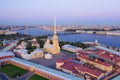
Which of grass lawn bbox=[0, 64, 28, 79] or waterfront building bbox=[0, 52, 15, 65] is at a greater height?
waterfront building bbox=[0, 52, 15, 65]

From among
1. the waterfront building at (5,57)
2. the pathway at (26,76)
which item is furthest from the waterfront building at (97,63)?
the waterfront building at (5,57)

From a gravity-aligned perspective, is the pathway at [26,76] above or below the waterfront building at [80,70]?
below

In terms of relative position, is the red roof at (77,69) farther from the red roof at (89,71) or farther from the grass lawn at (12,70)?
the grass lawn at (12,70)

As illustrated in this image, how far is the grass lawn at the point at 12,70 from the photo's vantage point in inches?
591

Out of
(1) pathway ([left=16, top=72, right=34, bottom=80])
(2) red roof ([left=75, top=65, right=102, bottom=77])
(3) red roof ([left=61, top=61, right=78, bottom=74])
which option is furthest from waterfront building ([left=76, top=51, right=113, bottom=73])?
(1) pathway ([left=16, top=72, right=34, bottom=80])

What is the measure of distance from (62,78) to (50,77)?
1411 mm

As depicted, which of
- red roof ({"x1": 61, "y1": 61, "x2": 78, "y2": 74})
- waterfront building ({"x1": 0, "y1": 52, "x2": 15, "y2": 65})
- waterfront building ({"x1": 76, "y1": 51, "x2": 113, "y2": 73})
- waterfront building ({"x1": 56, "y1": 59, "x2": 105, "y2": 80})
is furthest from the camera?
waterfront building ({"x1": 0, "y1": 52, "x2": 15, "y2": 65})

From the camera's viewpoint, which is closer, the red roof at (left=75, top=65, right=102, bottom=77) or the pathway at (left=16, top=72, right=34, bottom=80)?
the red roof at (left=75, top=65, right=102, bottom=77)

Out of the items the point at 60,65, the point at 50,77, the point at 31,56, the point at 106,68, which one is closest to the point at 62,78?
the point at 50,77

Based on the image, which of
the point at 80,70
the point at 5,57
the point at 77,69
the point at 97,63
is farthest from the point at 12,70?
the point at 97,63

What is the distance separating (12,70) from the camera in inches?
650

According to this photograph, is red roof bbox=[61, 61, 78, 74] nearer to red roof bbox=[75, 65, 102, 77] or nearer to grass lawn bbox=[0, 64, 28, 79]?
red roof bbox=[75, 65, 102, 77]

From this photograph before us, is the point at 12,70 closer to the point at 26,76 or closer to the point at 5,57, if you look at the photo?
the point at 26,76

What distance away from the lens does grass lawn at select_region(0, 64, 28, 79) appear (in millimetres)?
15005
